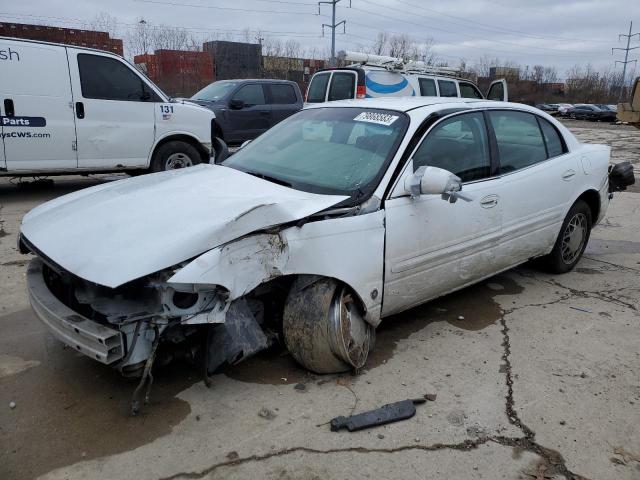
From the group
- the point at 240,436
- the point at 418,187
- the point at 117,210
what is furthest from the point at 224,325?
the point at 418,187

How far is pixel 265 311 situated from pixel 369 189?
95cm

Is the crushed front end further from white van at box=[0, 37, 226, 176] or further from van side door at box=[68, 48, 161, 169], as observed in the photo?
van side door at box=[68, 48, 161, 169]

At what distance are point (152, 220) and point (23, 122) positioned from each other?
203 inches

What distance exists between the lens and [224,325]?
110 inches

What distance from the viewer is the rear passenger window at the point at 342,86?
10.9 metres

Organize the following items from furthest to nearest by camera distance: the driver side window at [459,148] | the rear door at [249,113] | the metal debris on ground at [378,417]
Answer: the rear door at [249,113], the driver side window at [459,148], the metal debris on ground at [378,417]

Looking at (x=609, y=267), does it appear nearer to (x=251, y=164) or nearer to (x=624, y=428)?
(x=624, y=428)

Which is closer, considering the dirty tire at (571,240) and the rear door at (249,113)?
the dirty tire at (571,240)

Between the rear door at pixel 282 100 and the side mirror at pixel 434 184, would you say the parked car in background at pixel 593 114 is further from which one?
the side mirror at pixel 434 184

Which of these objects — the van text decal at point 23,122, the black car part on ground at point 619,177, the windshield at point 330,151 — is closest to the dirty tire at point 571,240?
the black car part on ground at point 619,177

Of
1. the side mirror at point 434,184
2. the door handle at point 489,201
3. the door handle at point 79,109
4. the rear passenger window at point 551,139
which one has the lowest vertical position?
the door handle at point 489,201

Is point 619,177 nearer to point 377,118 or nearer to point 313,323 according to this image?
point 377,118

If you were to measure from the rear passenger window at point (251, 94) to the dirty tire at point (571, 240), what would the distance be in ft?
26.8

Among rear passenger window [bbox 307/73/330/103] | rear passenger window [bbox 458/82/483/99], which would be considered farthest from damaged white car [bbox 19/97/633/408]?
rear passenger window [bbox 458/82/483/99]
